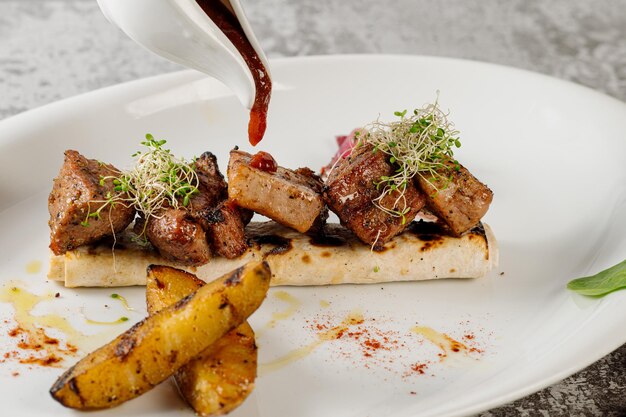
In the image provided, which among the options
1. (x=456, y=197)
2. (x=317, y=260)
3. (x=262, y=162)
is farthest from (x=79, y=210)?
(x=456, y=197)

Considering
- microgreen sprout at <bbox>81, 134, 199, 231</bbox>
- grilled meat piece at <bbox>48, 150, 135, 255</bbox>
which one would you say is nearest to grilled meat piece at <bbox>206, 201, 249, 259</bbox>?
microgreen sprout at <bbox>81, 134, 199, 231</bbox>

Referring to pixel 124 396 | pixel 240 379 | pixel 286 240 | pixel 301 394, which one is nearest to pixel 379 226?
pixel 286 240

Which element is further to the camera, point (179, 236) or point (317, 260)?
point (317, 260)

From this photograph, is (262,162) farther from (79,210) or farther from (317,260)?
(79,210)

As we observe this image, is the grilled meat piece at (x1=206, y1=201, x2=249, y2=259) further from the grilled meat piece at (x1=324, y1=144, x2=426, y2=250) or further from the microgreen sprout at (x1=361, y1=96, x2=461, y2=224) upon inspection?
the microgreen sprout at (x1=361, y1=96, x2=461, y2=224)

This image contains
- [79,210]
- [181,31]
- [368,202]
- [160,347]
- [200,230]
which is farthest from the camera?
[368,202]

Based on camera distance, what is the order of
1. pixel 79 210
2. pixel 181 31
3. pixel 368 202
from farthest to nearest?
pixel 368 202, pixel 79 210, pixel 181 31
